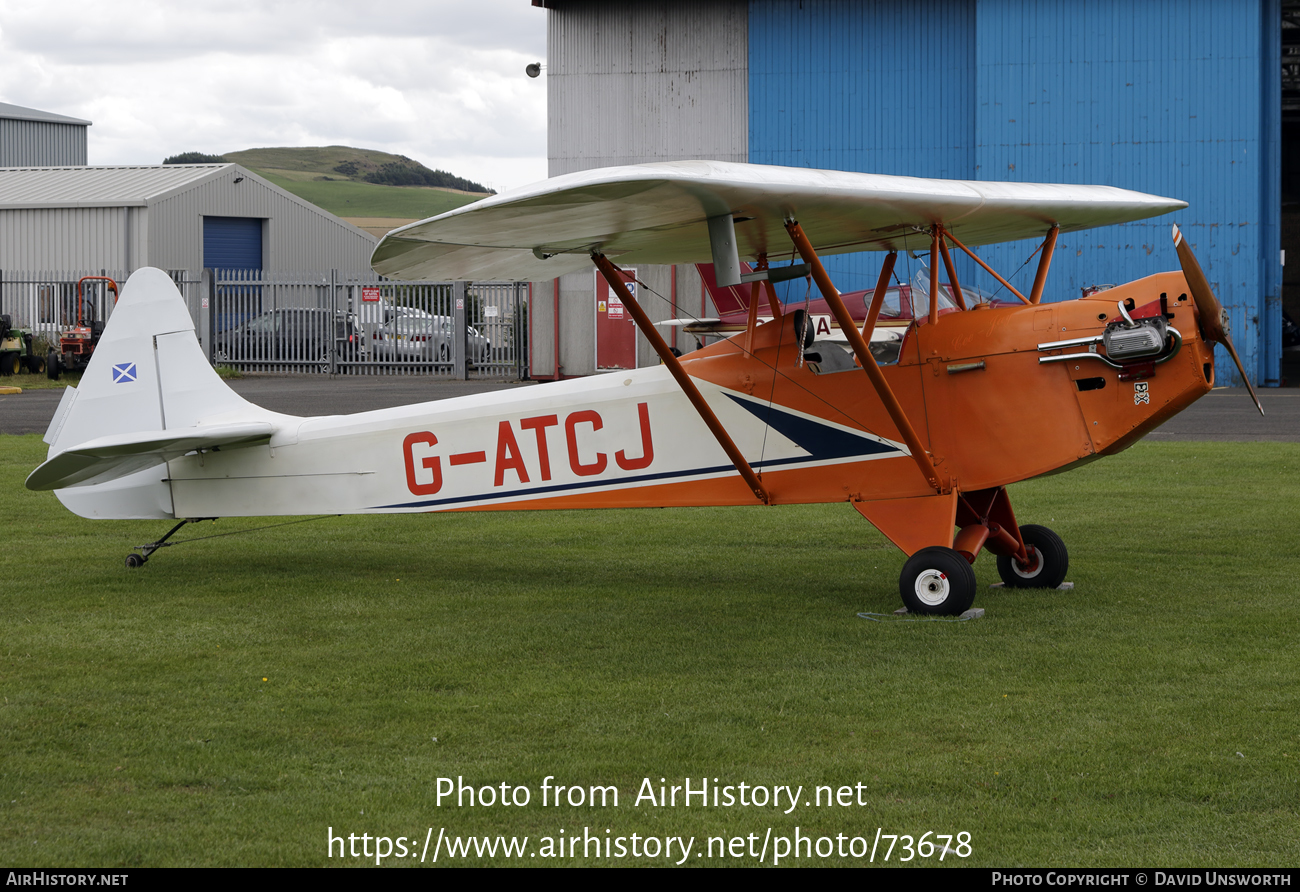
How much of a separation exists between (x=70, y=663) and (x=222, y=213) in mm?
43124

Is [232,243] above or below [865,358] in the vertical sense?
above

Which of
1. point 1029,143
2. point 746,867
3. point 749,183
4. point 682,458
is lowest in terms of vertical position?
point 746,867

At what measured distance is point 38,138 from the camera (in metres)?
64.6

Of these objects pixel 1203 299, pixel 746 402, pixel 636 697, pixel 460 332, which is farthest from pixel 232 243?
pixel 636 697

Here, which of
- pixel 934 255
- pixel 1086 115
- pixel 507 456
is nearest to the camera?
pixel 934 255

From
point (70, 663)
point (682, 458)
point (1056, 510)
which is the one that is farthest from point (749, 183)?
point (1056, 510)

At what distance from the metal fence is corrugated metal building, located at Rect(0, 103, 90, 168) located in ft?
105

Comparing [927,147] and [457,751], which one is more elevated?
[927,147]

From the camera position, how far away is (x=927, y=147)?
1074 inches

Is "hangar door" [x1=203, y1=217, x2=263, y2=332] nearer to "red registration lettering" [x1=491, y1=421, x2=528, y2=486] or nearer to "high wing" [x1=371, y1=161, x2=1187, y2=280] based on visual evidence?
"red registration lettering" [x1=491, y1=421, x2=528, y2=486]

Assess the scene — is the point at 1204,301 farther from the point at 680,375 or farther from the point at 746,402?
the point at 680,375

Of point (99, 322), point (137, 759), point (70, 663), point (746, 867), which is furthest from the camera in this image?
point (99, 322)

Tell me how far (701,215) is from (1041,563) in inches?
129

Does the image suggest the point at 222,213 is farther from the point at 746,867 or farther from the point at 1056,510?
the point at 746,867
